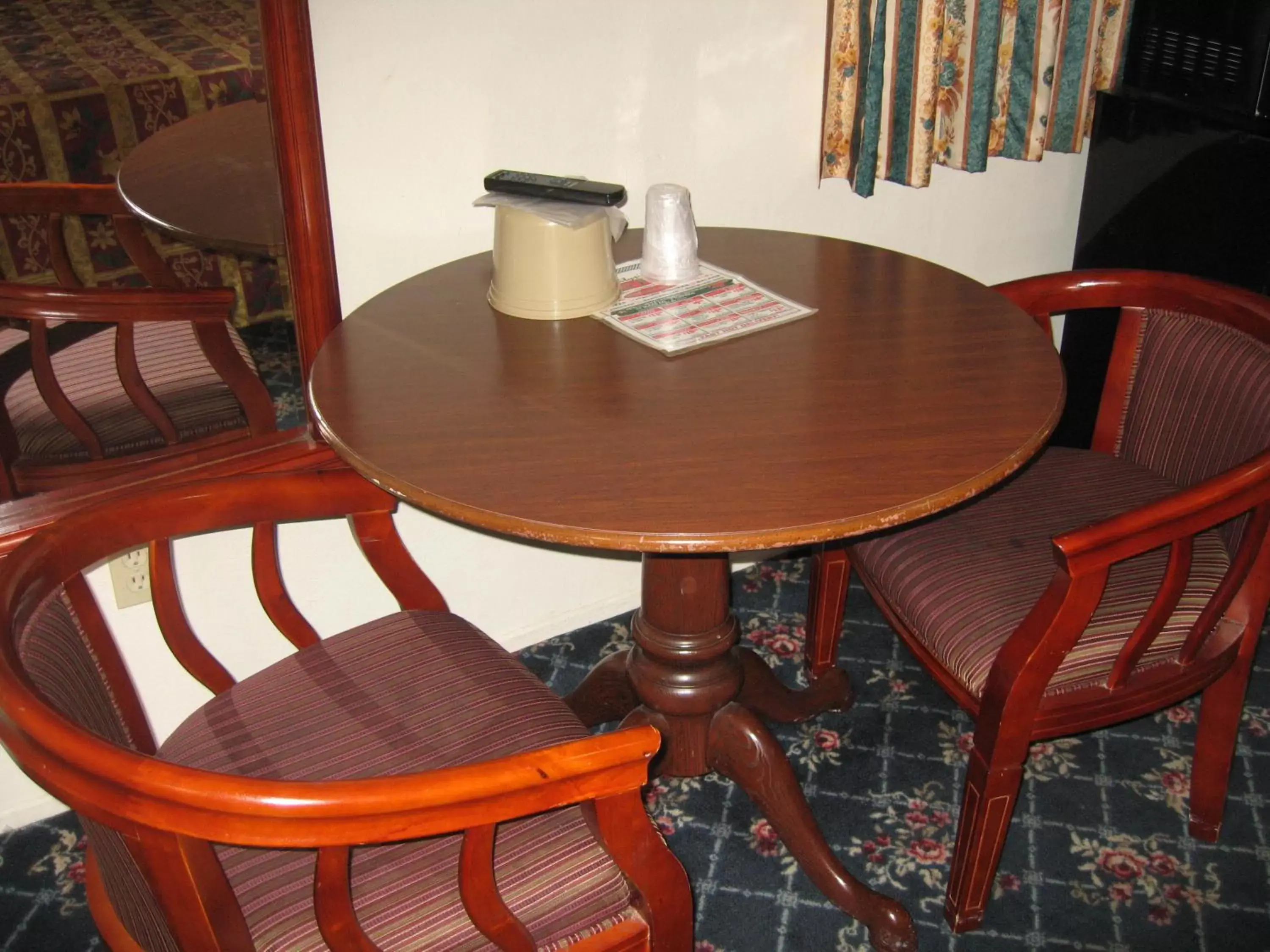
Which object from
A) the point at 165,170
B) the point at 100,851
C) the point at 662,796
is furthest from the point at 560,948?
the point at 165,170

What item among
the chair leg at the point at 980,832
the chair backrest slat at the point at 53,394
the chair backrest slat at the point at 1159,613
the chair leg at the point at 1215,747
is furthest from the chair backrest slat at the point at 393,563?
the chair leg at the point at 1215,747

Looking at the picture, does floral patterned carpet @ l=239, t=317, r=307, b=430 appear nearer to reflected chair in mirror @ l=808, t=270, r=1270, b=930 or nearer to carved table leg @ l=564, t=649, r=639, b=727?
carved table leg @ l=564, t=649, r=639, b=727

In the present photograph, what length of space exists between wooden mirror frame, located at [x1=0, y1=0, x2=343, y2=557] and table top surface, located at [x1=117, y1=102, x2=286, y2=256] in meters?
0.02

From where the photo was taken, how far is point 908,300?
183 cm

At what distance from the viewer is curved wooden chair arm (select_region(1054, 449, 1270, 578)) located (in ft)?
4.83

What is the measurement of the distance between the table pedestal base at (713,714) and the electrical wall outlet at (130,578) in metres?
0.81

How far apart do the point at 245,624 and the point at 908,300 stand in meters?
1.27

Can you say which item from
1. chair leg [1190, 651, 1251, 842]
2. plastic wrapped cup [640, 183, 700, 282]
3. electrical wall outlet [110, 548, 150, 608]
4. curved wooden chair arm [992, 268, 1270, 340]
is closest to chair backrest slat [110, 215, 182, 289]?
electrical wall outlet [110, 548, 150, 608]

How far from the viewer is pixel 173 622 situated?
4.82 ft

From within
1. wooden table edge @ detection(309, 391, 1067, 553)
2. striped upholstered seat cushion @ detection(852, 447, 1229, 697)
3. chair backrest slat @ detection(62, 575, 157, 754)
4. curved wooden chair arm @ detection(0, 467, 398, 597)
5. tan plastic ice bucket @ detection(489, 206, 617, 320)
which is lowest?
striped upholstered seat cushion @ detection(852, 447, 1229, 697)

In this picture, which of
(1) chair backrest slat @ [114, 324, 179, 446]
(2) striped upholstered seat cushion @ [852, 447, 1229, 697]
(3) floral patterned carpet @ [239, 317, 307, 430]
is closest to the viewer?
(2) striped upholstered seat cushion @ [852, 447, 1229, 697]

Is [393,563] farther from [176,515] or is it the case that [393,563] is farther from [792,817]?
[792,817]

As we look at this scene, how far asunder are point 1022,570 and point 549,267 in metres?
0.83

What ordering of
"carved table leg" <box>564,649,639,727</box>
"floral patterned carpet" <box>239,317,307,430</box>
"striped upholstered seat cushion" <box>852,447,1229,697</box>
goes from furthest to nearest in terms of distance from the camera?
"carved table leg" <box>564,649,639,727</box> < "floral patterned carpet" <box>239,317,307,430</box> < "striped upholstered seat cushion" <box>852,447,1229,697</box>
